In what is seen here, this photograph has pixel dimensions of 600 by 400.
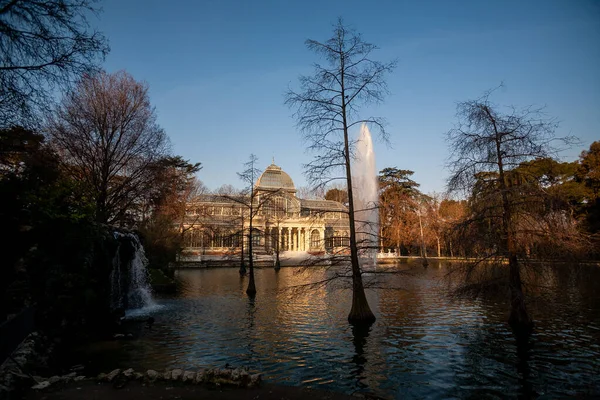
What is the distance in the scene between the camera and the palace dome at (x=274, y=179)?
244ft

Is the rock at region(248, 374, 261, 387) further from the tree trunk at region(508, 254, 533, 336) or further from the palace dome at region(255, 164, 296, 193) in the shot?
the palace dome at region(255, 164, 296, 193)

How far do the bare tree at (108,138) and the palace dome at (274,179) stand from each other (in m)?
52.7

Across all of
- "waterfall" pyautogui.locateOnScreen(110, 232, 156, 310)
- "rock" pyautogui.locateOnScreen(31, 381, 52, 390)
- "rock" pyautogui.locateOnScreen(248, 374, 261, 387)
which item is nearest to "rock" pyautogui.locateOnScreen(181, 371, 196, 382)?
"rock" pyautogui.locateOnScreen(248, 374, 261, 387)

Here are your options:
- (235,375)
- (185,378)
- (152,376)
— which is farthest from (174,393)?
(235,375)

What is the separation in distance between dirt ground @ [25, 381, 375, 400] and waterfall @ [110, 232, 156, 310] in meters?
10.5

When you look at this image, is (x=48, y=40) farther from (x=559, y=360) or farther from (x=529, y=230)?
(x=559, y=360)

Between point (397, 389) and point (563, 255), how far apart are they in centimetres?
621

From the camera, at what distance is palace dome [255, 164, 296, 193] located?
7425cm

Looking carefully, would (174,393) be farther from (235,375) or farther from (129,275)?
(129,275)

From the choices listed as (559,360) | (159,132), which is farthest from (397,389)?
(159,132)

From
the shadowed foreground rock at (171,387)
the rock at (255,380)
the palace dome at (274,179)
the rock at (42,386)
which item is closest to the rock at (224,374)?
the shadowed foreground rock at (171,387)

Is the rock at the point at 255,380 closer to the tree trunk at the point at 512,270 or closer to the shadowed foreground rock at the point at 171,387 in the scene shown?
the shadowed foreground rock at the point at 171,387

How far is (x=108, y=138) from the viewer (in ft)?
63.7

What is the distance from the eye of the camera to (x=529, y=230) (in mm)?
10352
